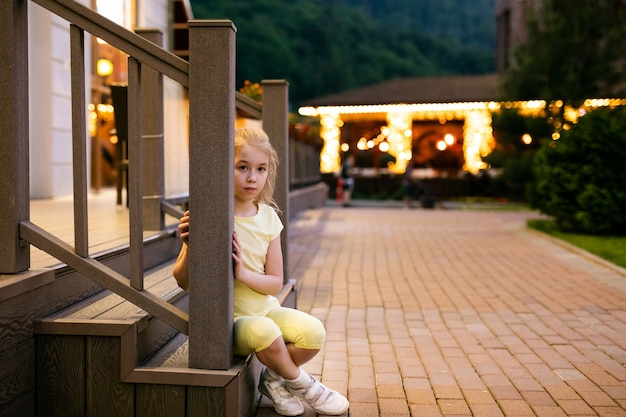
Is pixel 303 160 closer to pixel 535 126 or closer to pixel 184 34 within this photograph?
pixel 184 34

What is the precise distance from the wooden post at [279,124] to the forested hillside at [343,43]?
1417 inches

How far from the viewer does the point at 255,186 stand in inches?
124

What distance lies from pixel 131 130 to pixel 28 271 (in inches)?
29.8

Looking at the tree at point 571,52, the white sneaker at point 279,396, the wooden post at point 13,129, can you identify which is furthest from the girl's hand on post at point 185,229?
the tree at point 571,52

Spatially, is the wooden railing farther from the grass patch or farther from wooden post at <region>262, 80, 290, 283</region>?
the grass patch

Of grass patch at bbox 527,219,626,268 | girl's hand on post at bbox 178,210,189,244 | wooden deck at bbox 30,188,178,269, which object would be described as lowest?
grass patch at bbox 527,219,626,268

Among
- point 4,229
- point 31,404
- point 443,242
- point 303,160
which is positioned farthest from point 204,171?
point 303,160

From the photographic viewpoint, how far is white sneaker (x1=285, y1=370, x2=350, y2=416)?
124 inches

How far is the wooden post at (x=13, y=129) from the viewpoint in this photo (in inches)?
111

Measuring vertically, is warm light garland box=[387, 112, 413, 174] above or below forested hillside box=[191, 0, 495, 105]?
below

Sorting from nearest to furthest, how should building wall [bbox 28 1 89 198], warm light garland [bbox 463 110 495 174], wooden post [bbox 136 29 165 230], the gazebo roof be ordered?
wooden post [bbox 136 29 165 230], building wall [bbox 28 1 89 198], warm light garland [bbox 463 110 495 174], the gazebo roof

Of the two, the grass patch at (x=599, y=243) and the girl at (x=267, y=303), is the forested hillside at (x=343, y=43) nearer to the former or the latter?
the grass patch at (x=599, y=243)

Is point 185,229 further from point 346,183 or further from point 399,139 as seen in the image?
point 399,139

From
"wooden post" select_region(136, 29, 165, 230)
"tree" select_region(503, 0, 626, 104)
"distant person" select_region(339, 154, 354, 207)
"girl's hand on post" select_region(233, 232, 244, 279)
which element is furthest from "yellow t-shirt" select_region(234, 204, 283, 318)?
"distant person" select_region(339, 154, 354, 207)
